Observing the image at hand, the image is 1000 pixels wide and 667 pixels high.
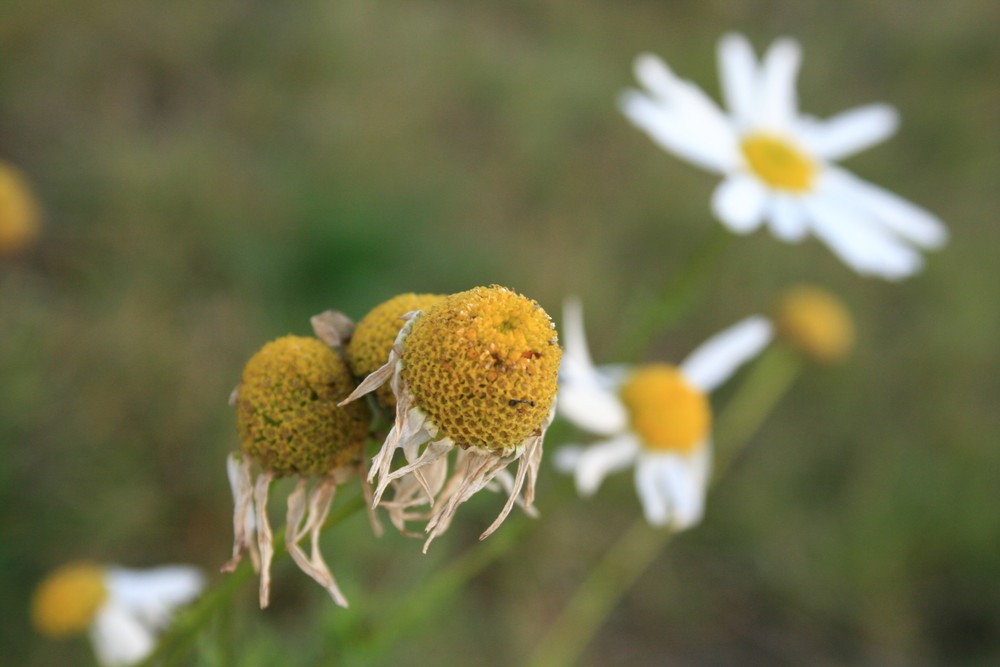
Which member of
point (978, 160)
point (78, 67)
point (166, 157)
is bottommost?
point (978, 160)

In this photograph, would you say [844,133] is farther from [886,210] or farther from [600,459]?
[600,459]

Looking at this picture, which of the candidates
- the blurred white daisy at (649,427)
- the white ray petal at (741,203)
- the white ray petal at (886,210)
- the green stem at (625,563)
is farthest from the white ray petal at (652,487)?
the white ray petal at (886,210)

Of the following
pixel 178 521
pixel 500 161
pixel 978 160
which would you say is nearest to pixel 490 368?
pixel 178 521

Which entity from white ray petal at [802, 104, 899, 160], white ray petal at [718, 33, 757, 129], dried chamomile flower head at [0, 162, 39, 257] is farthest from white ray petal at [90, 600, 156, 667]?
white ray petal at [802, 104, 899, 160]

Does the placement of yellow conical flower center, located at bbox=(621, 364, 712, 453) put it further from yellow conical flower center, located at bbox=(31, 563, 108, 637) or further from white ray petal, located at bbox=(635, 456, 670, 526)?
yellow conical flower center, located at bbox=(31, 563, 108, 637)

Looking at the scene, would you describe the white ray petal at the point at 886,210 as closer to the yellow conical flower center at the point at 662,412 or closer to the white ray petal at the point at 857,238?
the white ray petal at the point at 857,238

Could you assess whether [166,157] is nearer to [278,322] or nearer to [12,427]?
[278,322]
